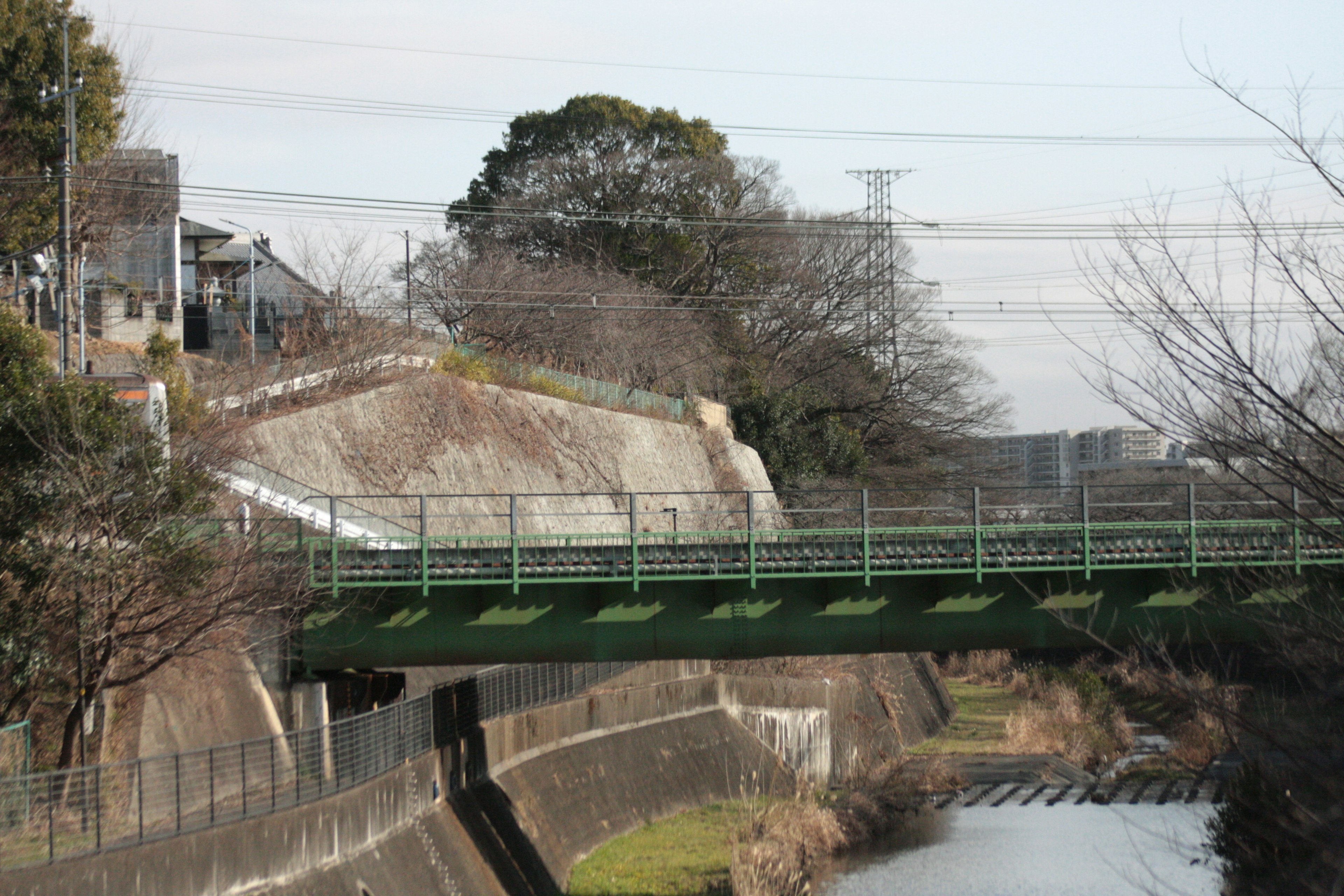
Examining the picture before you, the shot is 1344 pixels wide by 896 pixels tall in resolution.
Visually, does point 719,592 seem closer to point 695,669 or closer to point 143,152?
point 695,669

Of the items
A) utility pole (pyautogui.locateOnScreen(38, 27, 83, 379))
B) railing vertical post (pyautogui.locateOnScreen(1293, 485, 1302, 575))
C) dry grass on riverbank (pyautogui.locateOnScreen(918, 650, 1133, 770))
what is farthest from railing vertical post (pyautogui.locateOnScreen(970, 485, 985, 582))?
dry grass on riverbank (pyautogui.locateOnScreen(918, 650, 1133, 770))

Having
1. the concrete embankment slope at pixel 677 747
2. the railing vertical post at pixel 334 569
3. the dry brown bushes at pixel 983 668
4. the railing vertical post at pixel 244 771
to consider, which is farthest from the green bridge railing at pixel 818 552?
the dry brown bushes at pixel 983 668

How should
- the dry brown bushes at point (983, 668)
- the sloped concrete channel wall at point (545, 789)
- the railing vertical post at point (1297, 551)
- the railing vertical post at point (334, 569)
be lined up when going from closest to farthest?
the sloped concrete channel wall at point (545, 789) < the railing vertical post at point (1297, 551) < the railing vertical post at point (334, 569) < the dry brown bushes at point (983, 668)

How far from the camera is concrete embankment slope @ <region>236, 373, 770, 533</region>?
28.5m

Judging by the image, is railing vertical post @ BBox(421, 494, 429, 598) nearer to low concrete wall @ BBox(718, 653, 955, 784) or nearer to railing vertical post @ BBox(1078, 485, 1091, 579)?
railing vertical post @ BBox(1078, 485, 1091, 579)

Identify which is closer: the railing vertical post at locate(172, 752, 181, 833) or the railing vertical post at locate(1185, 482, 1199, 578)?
the railing vertical post at locate(172, 752, 181, 833)

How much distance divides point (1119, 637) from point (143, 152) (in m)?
30.1

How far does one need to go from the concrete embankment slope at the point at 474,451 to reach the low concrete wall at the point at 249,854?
323 inches

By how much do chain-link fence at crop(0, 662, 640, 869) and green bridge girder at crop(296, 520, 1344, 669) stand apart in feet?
5.05

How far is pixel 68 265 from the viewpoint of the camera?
20.9 metres

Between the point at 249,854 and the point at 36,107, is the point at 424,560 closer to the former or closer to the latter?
the point at 249,854

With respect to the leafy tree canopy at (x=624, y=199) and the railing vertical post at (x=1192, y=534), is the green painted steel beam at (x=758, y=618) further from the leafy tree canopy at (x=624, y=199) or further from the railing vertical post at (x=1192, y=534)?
the leafy tree canopy at (x=624, y=199)

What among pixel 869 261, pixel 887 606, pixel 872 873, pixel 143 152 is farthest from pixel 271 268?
pixel 887 606

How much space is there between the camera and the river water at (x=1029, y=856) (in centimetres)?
2531
